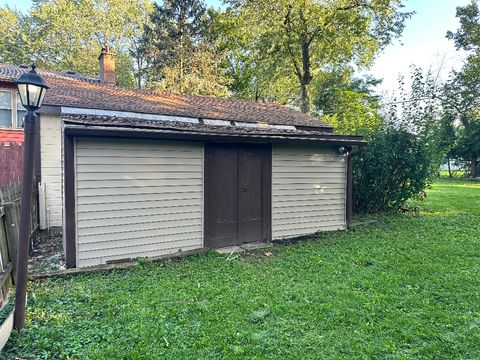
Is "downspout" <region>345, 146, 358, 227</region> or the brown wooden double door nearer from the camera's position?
the brown wooden double door

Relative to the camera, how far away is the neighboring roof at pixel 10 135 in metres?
11.6

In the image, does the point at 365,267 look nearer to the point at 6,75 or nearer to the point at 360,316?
the point at 360,316

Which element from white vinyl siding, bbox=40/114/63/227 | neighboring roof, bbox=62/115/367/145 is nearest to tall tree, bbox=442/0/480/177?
neighboring roof, bbox=62/115/367/145

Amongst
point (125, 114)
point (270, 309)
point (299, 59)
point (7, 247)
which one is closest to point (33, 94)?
point (7, 247)

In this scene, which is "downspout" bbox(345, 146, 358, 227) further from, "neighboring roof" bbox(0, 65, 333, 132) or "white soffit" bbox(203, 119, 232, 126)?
"white soffit" bbox(203, 119, 232, 126)

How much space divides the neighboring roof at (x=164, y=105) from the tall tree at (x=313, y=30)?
25.7 ft

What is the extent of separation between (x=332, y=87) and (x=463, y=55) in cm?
1114

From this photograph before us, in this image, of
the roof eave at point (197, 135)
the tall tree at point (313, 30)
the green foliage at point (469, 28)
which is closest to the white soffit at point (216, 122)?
the roof eave at point (197, 135)

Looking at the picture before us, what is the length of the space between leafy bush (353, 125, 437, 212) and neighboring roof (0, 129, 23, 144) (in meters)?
12.0

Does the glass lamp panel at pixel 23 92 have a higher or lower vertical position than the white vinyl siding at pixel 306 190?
higher

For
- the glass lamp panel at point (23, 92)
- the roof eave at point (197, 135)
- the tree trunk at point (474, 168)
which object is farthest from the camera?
the tree trunk at point (474, 168)

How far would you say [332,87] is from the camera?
25000mm

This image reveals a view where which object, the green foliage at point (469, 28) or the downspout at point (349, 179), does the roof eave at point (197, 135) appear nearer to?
the downspout at point (349, 179)

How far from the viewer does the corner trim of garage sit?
473cm
